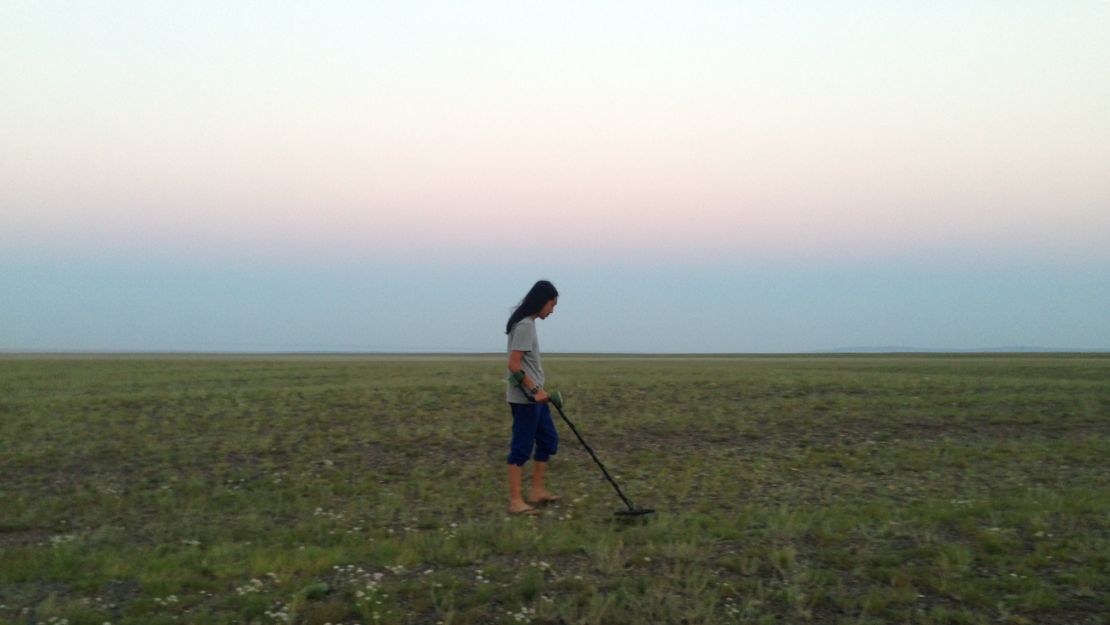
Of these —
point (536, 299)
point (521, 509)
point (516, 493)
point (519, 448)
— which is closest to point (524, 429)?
point (519, 448)

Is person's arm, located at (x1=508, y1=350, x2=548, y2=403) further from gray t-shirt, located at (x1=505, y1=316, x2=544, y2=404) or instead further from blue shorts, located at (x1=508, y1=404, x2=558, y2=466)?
blue shorts, located at (x1=508, y1=404, x2=558, y2=466)

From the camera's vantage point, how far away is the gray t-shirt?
870 cm

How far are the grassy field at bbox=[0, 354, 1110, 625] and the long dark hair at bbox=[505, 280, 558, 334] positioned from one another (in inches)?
80.1

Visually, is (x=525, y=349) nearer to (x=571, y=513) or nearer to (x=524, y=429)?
(x=524, y=429)

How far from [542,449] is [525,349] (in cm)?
114

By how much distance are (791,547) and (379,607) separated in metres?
3.30

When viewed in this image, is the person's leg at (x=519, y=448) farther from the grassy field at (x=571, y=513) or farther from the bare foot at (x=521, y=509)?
the grassy field at (x=571, y=513)

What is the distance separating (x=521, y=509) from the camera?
8.77 m

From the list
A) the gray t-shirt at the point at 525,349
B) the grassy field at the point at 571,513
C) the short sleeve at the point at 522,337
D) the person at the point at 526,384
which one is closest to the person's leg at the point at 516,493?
the person at the point at 526,384

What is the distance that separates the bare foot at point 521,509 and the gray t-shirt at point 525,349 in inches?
40.8

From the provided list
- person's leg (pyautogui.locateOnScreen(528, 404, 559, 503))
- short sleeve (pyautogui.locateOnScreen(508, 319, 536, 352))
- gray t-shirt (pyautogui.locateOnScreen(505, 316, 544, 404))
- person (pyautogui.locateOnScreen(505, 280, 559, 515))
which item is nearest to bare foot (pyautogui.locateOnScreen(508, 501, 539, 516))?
person (pyautogui.locateOnScreen(505, 280, 559, 515))

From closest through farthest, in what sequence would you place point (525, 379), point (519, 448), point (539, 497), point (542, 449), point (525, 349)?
point (525, 379), point (525, 349), point (519, 448), point (542, 449), point (539, 497)

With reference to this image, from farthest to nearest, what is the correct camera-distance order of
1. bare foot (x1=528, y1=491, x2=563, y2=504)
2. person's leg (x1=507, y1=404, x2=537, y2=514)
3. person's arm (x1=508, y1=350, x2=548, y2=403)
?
1. bare foot (x1=528, y1=491, x2=563, y2=504)
2. person's leg (x1=507, y1=404, x2=537, y2=514)
3. person's arm (x1=508, y1=350, x2=548, y2=403)

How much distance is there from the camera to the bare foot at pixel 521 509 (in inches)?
344
